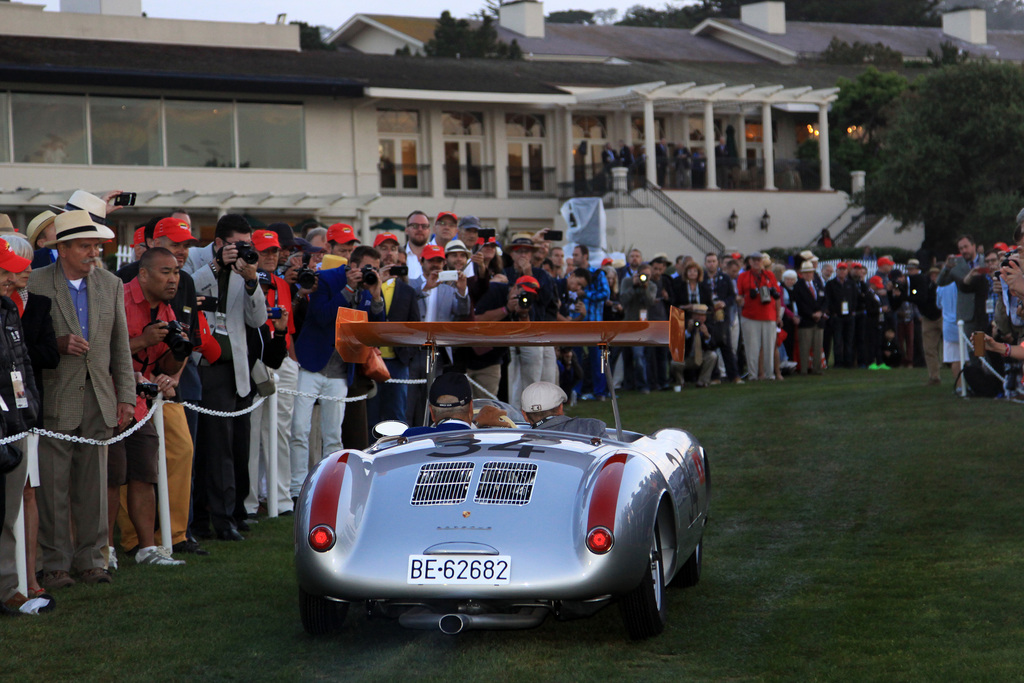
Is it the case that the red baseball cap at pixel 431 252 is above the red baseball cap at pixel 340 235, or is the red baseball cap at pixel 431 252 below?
below

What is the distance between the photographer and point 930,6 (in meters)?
89.7

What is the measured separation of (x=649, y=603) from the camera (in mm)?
6422

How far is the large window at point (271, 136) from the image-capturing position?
39.6 metres

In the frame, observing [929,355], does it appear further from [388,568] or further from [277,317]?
[388,568]

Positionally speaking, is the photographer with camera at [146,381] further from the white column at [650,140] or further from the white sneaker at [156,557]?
the white column at [650,140]

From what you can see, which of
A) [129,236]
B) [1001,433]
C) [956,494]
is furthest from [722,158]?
[956,494]

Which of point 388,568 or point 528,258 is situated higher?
point 528,258

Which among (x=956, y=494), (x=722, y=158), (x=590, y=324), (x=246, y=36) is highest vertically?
(x=246, y=36)

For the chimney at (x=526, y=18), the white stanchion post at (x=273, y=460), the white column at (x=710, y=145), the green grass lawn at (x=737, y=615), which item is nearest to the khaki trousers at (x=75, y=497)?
the green grass lawn at (x=737, y=615)

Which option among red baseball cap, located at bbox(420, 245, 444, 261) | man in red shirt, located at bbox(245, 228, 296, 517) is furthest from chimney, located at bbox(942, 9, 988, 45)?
man in red shirt, located at bbox(245, 228, 296, 517)

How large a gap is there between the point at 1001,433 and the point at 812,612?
8.26 metres

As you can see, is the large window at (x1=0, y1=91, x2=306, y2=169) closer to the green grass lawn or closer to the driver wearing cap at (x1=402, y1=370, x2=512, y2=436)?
the green grass lawn

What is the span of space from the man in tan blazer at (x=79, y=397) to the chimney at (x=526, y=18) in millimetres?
56449

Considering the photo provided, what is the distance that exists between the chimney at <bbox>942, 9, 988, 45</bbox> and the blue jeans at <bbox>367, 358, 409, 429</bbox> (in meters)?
72.8
